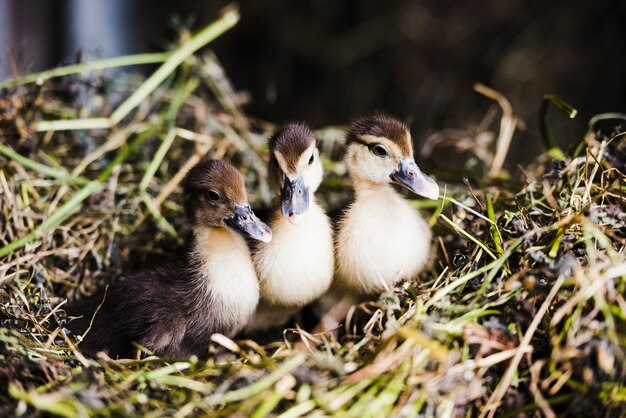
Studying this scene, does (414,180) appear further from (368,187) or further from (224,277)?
(224,277)

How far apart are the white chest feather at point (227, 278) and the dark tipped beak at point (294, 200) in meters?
0.16

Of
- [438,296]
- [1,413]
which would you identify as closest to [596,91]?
[438,296]

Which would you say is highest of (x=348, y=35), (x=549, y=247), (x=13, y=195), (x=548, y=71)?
(x=348, y=35)

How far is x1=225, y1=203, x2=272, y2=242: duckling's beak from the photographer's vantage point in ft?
4.84

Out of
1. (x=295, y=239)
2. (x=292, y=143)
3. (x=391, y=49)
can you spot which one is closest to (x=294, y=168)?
(x=292, y=143)

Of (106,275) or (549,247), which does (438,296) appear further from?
(106,275)

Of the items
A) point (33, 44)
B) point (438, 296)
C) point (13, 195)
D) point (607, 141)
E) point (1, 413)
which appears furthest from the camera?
point (33, 44)

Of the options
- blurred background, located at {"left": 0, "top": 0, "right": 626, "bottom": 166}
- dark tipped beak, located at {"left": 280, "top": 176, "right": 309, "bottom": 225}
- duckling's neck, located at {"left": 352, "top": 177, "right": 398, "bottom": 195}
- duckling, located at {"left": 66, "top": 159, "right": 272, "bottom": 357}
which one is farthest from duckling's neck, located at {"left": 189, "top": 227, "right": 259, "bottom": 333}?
blurred background, located at {"left": 0, "top": 0, "right": 626, "bottom": 166}

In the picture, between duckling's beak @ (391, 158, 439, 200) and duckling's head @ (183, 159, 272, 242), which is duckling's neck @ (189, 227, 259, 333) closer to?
duckling's head @ (183, 159, 272, 242)

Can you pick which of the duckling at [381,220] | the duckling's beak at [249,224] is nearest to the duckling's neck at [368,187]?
the duckling at [381,220]

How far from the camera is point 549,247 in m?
1.28

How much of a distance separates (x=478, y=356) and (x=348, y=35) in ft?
9.08

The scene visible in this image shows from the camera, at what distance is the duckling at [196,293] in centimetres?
145

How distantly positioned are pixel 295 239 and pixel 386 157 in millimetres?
283
